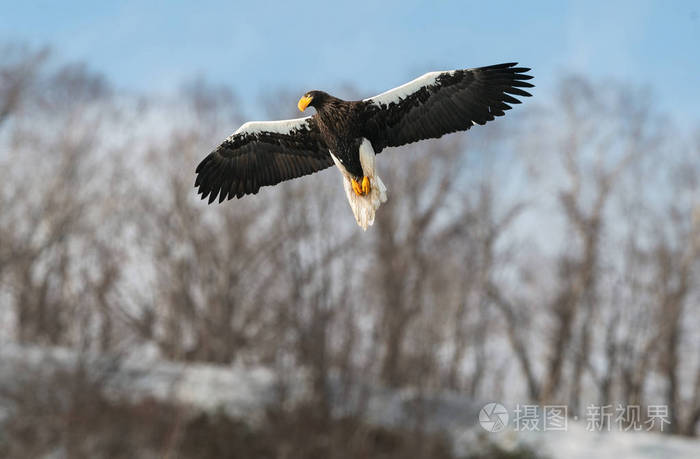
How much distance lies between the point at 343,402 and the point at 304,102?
10732 mm

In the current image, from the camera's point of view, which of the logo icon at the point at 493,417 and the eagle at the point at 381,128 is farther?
the logo icon at the point at 493,417

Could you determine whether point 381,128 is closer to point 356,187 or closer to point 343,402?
point 356,187

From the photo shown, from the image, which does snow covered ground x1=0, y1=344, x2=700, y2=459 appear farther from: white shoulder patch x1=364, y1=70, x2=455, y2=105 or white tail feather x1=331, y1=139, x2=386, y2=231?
white tail feather x1=331, y1=139, x2=386, y2=231

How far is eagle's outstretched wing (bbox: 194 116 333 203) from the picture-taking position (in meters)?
4.55

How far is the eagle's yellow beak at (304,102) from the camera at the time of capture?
388 cm

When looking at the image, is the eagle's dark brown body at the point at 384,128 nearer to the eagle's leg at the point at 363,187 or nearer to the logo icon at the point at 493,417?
the eagle's leg at the point at 363,187

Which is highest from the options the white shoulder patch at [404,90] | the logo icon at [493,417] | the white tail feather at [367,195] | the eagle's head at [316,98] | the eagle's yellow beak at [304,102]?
the white shoulder patch at [404,90]

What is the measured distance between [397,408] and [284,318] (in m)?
2.90

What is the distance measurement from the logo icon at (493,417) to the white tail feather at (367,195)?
1302 centimetres

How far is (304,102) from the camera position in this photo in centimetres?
395

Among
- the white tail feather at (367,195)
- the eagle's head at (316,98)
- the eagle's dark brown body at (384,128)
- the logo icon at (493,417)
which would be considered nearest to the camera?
the white tail feather at (367,195)

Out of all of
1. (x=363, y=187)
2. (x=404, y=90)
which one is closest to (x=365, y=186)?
(x=363, y=187)

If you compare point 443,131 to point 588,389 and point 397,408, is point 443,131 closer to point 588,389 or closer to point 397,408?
point 397,408

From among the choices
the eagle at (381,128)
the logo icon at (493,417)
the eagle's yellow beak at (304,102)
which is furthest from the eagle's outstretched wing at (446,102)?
the logo icon at (493,417)
